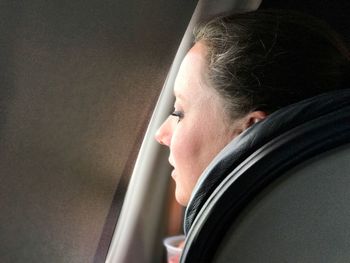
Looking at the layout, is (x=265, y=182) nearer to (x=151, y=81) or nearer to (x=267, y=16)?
(x=267, y=16)

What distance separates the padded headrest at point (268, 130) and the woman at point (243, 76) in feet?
0.78

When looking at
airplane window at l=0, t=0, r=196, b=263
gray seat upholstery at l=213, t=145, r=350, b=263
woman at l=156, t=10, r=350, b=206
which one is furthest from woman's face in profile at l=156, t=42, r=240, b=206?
gray seat upholstery at l=213, t=145, r=350, b=263

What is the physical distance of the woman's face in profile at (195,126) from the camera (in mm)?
1004

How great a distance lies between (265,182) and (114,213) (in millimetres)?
907

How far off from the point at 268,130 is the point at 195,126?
0.38 meters

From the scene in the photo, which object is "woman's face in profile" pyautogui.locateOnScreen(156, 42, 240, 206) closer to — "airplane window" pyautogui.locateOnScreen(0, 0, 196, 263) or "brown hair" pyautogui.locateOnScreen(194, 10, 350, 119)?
"brown hair" pyautogui.locateOnScreen(194, 10, 350, 119)

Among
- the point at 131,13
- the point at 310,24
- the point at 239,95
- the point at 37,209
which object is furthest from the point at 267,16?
the point at 37,209

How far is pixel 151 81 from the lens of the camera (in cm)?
142

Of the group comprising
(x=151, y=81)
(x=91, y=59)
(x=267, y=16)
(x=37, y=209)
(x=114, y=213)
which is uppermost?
(x=267, y=16)

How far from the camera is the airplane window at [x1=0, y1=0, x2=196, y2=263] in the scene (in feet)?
3.61

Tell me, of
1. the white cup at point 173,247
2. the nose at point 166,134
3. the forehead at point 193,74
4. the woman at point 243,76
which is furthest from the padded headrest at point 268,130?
the white cup at point 173,247

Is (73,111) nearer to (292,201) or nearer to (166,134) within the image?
(166,134)

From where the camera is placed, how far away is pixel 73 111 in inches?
48.6

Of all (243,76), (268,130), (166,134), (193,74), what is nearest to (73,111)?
(166,134)
